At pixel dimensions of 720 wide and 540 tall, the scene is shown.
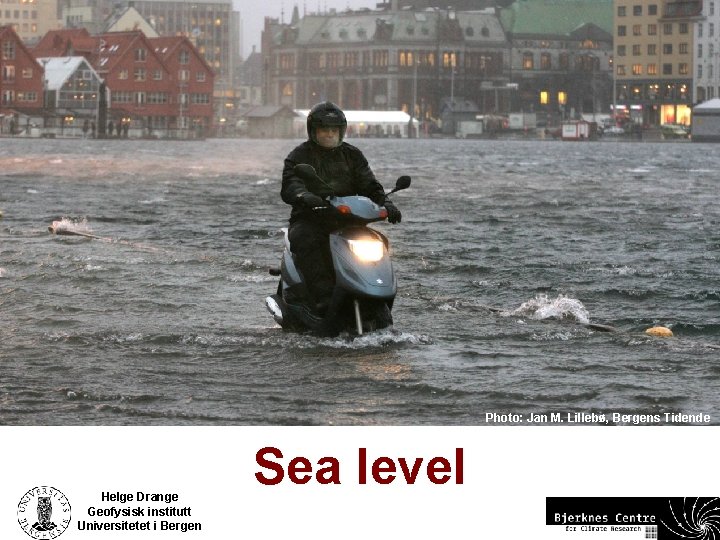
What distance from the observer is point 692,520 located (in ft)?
22.5

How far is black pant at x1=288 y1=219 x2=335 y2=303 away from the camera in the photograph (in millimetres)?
12633

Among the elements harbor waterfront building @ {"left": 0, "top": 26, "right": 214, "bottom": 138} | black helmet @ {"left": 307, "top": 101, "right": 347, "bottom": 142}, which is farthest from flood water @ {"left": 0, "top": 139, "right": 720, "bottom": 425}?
harbor waterfront building @ {"left": 0, "top": 26, "right": 214, "bottom": 138}

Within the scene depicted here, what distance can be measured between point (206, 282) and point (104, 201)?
68.7 ft

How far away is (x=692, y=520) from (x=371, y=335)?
20.4 feet

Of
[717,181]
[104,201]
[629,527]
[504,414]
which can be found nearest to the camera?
[629,527]

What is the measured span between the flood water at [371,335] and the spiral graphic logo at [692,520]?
2366mm

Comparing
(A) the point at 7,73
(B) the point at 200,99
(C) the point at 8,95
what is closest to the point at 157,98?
(B) the point at 200,99

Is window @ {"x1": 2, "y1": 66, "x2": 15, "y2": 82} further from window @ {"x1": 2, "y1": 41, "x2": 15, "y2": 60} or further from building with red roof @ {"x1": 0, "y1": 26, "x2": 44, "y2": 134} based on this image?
window @ {"x1": 2, "y1": 41, "x2": 15, "y2": 60}

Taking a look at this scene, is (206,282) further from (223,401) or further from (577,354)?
(223,401)

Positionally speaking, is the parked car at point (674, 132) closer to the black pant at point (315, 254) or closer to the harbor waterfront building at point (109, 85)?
the harbor waterfront building at point (109, 85)

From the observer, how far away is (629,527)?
682cm

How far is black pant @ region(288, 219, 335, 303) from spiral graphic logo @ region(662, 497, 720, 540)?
6075 millimetres

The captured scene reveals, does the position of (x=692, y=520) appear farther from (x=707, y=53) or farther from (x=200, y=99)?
(x=707, y=53)

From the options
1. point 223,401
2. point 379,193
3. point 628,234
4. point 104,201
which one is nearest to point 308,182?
point 379,193
